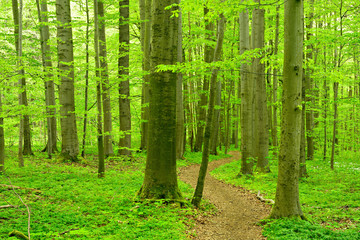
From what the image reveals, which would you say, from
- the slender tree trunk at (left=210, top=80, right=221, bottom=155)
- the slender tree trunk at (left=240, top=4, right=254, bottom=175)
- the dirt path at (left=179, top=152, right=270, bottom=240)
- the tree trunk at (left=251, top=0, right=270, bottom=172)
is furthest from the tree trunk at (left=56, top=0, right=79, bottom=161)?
the tree trunk at (left=251, top=0, right=270, bottom=172)

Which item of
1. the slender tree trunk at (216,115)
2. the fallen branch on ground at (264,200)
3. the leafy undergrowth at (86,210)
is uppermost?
the slender tree trunk at (216,115)

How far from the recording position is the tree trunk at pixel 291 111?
5.25 m

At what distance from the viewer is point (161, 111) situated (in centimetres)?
612

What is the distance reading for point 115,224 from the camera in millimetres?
4645

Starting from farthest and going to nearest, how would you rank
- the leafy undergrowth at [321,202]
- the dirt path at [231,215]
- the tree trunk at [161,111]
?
the tree trunk at [161,111], the dirt path at [231,215], the leafy undergrowth at [321,202]

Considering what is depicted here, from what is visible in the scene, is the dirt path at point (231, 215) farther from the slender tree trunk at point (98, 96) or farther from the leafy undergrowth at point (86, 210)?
the slender tree trunk at point (98, 96)

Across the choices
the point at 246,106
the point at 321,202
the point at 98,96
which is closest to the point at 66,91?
the point at 98,96

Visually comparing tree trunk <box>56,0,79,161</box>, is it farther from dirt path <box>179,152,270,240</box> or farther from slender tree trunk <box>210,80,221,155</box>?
slender tree trunk <box>210,80,221,155</box>

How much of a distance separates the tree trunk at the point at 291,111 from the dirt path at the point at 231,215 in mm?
940

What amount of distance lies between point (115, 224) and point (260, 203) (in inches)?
195

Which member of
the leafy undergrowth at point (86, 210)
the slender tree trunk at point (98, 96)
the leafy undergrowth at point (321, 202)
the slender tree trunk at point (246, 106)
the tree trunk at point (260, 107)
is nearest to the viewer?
the leafy undergrowth at point (86, 210)

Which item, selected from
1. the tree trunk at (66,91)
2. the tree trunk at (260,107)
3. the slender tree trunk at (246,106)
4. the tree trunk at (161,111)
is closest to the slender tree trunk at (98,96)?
the tree trunk at (161,111)

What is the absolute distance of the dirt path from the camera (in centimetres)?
516

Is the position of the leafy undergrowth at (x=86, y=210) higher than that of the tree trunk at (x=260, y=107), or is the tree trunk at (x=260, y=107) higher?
the tree trunk at (x=260, y=107)
